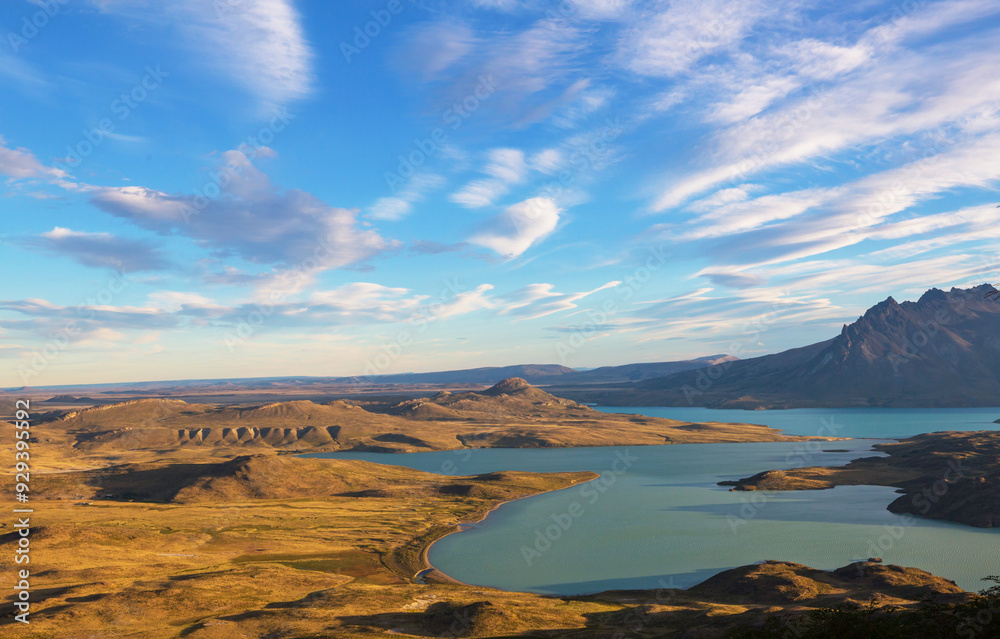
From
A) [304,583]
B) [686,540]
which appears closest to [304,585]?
[304,583]

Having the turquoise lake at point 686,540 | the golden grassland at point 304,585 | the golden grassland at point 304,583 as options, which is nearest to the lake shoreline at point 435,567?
the golden grassland at point 304,583

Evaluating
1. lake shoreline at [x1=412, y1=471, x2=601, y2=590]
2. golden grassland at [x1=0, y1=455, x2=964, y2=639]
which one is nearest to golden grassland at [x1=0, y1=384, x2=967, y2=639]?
golden grassland at [x1=0, y1=455, x2=964, y2=639]

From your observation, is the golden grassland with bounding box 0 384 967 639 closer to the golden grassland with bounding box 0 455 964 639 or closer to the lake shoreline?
the golden grassland with bounding box 0 455 964 639

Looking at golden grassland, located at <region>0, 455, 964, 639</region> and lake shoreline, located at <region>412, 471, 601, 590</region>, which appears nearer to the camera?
golden grassland, located at <region>0, 455, 964, 639</region>

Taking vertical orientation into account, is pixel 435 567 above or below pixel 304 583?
below

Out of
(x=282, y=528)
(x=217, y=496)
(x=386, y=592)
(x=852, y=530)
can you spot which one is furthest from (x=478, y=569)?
(x=217, y=496)

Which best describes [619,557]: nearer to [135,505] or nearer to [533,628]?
[533,628]

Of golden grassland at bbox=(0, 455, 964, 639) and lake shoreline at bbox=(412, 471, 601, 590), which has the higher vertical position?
golden grassland at bbox=(0, 455, 964, 639)

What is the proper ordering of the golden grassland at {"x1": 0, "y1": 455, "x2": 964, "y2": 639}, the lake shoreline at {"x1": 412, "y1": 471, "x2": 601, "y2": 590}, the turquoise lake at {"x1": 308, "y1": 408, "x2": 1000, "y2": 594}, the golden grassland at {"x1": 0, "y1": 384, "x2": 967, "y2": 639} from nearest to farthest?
the golden grassland at {"x1": 0, "y1": 384, "x2": 967, "y2": 639} < the golden grassland at {"x1": 0, "y1": 455, "x2": 964, "y2": 639} < the lake shoreline at {"x1": 412, "y1": 471, "x2": 601, "y2": 590} < the turquoise lake at {"x1": 308, "y1": 408, "x2": 1000, "y2": 594}

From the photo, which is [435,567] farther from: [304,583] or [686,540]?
[686,540]

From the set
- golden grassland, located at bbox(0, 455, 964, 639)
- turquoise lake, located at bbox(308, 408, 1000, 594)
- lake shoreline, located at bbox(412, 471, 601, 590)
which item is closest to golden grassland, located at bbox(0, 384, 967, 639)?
golden grassland, located at bbox(0, 455, 964, 639)

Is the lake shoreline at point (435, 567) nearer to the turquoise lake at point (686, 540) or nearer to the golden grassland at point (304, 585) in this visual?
the golden grassland at point (304, 585)

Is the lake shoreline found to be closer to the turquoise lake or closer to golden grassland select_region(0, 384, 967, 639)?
golden grassland select_region(0, 384, 967, 639)

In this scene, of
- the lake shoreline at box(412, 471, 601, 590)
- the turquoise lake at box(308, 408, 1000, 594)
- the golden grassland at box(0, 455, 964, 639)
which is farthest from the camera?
the turquoise lake at box(308, 408, 1000, 594)
